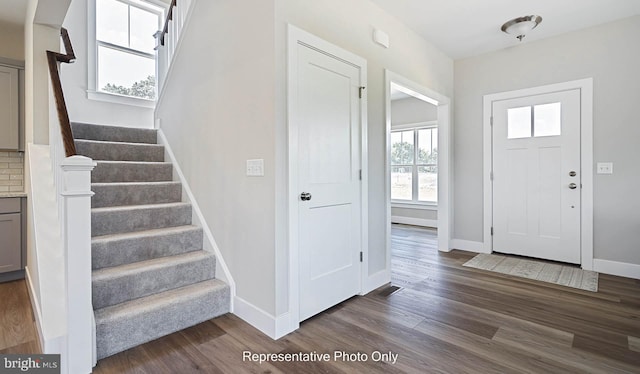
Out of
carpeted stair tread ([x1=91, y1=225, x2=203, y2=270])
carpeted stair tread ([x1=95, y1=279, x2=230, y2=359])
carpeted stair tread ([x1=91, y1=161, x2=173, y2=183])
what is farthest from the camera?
carpeted stair tread ([x1=91, y1=161, x2=173, y2=183])

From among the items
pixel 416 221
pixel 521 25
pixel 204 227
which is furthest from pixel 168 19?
pixel 416 221

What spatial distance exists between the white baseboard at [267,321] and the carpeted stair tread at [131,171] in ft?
5.86

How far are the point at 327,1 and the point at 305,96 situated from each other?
0.85 metres

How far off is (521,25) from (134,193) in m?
4.27

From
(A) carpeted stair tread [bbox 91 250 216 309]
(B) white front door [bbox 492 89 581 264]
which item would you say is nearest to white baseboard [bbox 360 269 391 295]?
(A) carpeted stair tread [bbox 91 250 216 309]

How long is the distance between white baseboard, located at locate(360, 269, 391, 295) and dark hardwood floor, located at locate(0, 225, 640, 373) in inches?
3.1

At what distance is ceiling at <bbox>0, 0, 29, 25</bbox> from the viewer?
3.29m

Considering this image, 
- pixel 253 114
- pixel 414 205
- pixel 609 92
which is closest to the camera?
pixel 253 114

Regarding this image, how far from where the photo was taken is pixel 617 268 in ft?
11.4

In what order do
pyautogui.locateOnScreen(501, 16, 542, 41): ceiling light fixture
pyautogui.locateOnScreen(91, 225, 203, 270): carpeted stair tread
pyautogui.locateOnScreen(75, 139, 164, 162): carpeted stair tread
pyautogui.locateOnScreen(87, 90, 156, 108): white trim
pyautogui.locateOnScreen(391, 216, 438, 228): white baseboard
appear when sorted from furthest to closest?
1. pyautogui.locateOnScreen(391, 216, 438, 228): white baseboard
2. pyautogui.locateOnScreen(87, 90, 156, 108): white trim
3. pyautogui.locateOnScreen(501, 16, 542, 41): ceiling light fixture
4. pyautogui.locateOnScreen(75, 139, 164, 162): carpeted stair tread
5. pyautogui.locateOnScreen(91, 225, 203, 270): carpeted stair tread

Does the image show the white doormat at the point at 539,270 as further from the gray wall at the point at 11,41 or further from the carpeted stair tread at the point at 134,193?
the gray wall at the point at 11,41

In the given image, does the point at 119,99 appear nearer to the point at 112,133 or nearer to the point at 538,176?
the point at 112,133

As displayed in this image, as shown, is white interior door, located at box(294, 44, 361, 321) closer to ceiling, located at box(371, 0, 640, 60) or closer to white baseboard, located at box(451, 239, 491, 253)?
ceiling, located at box(371, 0, 640, 60)

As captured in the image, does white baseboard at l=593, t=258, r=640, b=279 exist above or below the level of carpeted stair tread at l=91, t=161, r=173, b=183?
below
